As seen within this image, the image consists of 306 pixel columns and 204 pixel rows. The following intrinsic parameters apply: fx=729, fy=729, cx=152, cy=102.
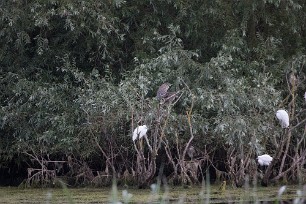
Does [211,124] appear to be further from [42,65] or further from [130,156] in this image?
[42,65]

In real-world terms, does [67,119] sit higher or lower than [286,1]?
lower

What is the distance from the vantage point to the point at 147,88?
9.15m

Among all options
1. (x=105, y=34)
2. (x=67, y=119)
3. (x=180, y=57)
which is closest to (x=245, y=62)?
(x=180, y=57)

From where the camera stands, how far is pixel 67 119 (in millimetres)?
9375

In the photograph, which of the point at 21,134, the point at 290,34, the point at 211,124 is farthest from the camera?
the point at 290,34

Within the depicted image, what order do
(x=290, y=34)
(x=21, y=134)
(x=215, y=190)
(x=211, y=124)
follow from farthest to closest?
(x=290, y=34)
(x=21, y=134)
(x=211, y=124)
(x=215, y=190)

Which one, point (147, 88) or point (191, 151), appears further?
point (147, 88)

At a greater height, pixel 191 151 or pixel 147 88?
pixel 147 88

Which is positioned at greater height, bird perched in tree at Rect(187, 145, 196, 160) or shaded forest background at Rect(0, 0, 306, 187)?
shaded forest background at Rect(0, 0, 306, 187)

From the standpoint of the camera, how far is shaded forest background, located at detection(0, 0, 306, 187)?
8695mm

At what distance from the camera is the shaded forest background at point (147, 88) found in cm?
870

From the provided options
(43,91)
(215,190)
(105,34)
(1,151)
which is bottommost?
(215,190)

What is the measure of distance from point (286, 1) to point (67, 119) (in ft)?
11.2

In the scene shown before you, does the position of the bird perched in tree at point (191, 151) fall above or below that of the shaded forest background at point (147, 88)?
below
